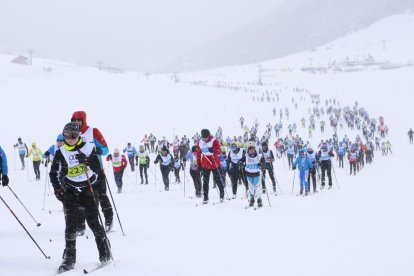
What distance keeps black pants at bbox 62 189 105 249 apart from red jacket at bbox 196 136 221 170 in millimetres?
5487

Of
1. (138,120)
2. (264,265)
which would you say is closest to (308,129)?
(138,120)

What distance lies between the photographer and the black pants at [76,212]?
5043 mm

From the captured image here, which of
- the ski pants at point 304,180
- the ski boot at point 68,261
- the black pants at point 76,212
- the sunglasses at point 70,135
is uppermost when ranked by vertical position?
the sunglasses at point 70,135

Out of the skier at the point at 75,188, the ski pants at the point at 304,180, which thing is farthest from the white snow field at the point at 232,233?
the ski pants at the point at 304,180

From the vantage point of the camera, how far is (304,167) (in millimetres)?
14703

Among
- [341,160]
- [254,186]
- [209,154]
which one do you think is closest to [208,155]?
[209,154]

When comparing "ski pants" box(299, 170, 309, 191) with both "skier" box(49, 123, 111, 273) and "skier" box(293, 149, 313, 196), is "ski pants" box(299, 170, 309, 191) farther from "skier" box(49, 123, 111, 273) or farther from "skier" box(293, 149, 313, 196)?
"skier" box(49, 123, 111, 273)

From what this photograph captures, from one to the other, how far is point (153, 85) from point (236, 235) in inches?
1973

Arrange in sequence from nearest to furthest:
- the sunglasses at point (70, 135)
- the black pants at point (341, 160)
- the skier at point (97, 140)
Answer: the sunglasses at point (70, 135) < the skier at point (97, 140) < the black pants at point (341, 160)

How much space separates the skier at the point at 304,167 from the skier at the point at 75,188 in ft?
33.8

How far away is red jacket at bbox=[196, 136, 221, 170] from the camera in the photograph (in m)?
10.4

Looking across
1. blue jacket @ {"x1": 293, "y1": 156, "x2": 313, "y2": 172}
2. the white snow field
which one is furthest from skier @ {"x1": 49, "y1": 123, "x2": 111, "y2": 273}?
blue jacket @ {"x1": 293, "y1": 156, "x2": 313, "y2": 172}

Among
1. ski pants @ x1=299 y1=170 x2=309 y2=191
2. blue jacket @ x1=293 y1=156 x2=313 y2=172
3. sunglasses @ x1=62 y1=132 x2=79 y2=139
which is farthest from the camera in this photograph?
blue jacket @ x1=293 y1=156 x2=313 y2=172

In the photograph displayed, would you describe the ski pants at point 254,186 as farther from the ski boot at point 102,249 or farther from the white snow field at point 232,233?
the ski boot at point 102,249
